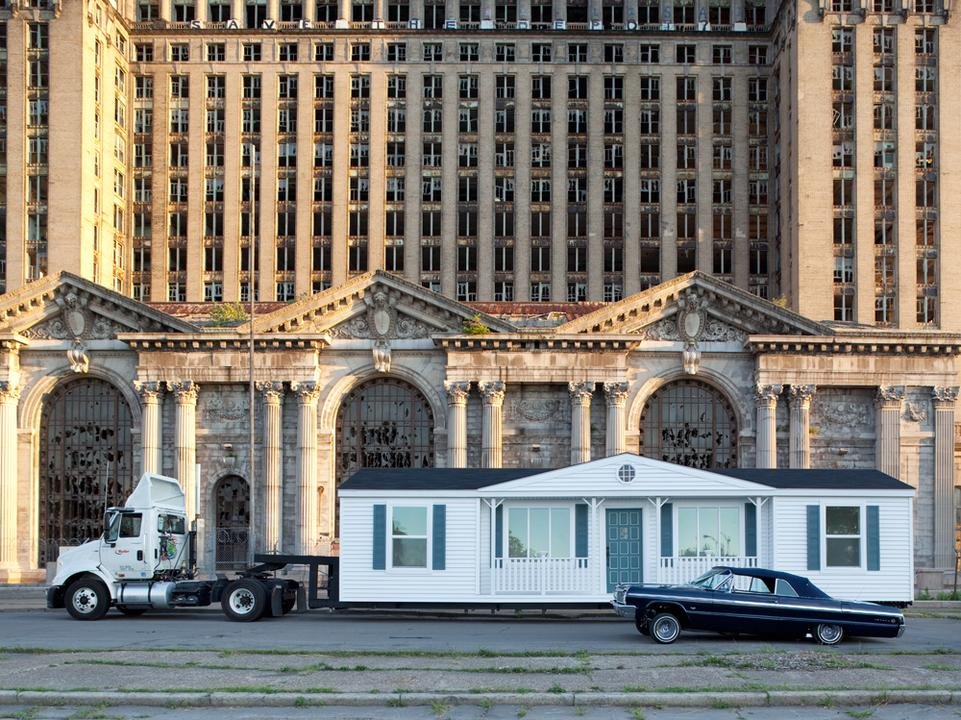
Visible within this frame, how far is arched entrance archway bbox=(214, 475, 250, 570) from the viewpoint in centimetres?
6156

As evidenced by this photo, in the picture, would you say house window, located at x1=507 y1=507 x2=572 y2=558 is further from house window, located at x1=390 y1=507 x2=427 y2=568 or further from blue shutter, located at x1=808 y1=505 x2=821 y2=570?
blue shutter, located at x1=808 y1=505 x2=821 y2=570

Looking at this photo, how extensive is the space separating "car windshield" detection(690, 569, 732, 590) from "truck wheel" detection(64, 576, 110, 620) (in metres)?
16.7

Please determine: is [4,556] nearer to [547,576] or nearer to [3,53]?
[547,576]

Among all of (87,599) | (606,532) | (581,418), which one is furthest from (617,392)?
(87,599)

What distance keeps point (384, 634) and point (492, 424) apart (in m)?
26.9

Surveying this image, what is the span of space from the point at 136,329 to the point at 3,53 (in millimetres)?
52431

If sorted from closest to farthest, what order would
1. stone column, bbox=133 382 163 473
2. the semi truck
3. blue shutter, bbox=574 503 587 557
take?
the semi truck < blue shutter, bbox=574 503 587 557 < stone column, bbox=133 382 163 473

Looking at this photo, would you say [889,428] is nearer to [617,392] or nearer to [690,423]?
[690,423]

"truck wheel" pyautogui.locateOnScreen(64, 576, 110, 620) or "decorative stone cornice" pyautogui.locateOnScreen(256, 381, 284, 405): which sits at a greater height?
"decorative stone cornice" pyautogui.locateOnScreen(256, 381, 284, 405)

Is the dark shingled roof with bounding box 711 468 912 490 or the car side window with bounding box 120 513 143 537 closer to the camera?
the dark shingled roof with bounding box 711 468 912 490

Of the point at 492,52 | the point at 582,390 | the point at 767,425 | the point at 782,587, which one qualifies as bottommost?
the point at 782,587

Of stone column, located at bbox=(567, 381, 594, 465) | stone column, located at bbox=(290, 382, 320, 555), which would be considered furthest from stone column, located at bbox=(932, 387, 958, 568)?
stone column, located at bbox=(290, 382, 320, 555)

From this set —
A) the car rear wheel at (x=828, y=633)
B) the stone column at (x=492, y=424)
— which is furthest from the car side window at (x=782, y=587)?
the stone column at (x=492, y=424)

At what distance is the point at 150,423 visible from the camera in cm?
6066
